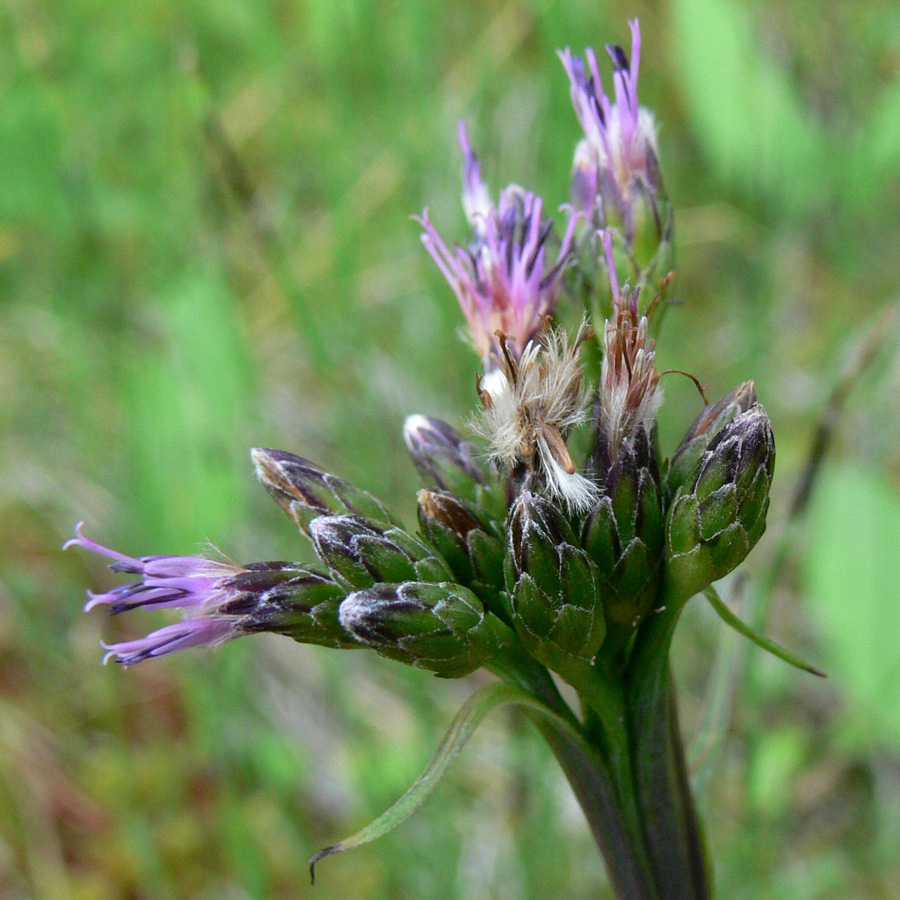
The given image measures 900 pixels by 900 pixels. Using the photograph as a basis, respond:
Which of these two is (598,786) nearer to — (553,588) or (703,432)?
(553,588)

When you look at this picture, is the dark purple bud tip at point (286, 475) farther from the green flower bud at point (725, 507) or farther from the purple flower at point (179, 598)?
the green flower bud at point (725, 507)

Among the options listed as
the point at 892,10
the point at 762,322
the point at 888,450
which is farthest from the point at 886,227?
the point at 762,322

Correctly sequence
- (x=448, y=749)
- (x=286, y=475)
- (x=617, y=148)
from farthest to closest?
1. (x=617, y=148)
2. (x=286, y=475)
3. (x=448, y=749)

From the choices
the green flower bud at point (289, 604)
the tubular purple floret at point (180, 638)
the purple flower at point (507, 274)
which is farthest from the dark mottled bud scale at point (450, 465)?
the tubular purple floret at point (180, 638)

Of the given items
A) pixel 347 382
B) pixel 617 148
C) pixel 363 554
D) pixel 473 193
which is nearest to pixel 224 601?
pixel 363 554

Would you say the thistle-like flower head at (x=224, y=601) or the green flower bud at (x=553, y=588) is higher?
the thistle-like flower head at (x=224, y=601)

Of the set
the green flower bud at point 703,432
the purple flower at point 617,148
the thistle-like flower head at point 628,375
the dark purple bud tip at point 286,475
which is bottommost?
the green flower bud at point 703,432
